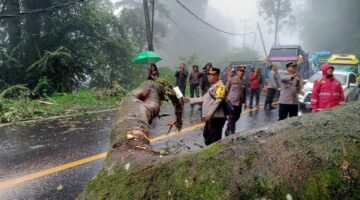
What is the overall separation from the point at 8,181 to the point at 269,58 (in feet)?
63.2

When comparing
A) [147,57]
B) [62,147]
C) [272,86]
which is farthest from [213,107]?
[147,57]

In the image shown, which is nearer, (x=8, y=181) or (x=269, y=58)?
(x=8, y=181)

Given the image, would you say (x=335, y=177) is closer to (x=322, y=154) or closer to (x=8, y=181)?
(x=322, y=154)

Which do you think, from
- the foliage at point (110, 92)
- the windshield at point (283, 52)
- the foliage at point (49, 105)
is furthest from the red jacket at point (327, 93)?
the windshield at point (283, 52)

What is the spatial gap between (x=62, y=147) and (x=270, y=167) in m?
6.05

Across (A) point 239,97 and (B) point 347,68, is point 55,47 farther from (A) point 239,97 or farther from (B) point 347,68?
(B) point 347,68

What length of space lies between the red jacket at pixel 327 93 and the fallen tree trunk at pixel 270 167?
5082 mm

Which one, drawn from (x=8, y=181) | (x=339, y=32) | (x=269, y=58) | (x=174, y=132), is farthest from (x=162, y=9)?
(x=8, y=181)

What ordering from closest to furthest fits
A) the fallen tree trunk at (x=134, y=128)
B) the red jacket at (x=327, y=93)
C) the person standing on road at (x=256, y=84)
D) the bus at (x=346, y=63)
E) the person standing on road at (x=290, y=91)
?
the fallen tree trunk at (x=134, y=128) < the red jacket at (x=327, y=93) < the person standing on road at (x=290, y=91) < the person standing on road at (x=256, y=84) < the bus at (x=346, y=63)

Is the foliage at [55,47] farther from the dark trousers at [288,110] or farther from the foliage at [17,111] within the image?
the dark trousers at [288,110]

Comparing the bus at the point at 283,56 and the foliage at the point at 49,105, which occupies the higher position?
the bus at the point at 283,56

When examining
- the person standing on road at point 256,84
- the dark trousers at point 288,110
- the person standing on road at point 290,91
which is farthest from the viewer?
the person standing on road at point 256,84

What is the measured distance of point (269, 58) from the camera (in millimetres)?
21891

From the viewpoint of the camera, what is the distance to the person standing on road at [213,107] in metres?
5.36
